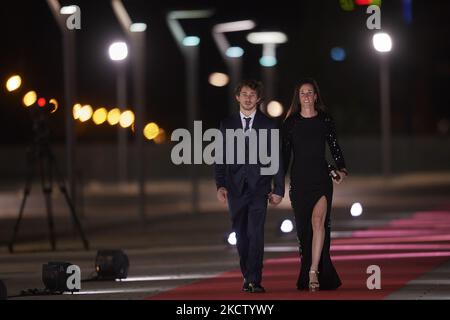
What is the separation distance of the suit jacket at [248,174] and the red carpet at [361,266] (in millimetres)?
1003

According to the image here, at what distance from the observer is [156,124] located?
87.1 metres

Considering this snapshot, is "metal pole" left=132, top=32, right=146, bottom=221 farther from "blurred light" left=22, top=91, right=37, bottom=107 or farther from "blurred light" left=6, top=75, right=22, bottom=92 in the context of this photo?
"blurred light" left=6, top=75, right=22, bottom=92

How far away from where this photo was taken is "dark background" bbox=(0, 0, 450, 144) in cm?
7206

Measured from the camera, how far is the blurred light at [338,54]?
238ft

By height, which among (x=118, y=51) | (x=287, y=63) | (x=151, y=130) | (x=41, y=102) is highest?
(x=287, y=63)

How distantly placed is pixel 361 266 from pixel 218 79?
6754cm

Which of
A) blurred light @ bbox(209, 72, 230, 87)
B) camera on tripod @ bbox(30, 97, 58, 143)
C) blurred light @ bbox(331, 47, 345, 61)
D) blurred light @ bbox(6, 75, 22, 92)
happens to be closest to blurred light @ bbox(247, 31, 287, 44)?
blurred light @ bbox(331, 47, 345, 61)

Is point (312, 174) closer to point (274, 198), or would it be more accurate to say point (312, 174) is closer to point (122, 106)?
point (274, 198)

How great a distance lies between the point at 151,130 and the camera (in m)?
86.7

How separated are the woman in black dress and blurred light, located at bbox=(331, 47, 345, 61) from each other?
58212mm

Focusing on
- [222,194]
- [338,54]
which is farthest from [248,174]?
[338,54]

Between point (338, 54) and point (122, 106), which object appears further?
point (338, 54)

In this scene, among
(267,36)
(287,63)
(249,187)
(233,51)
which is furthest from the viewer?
(287,63)

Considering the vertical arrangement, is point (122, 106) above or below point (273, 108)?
below
